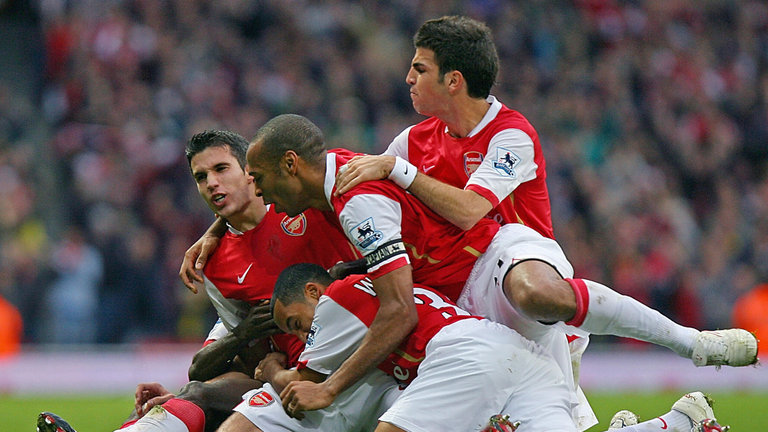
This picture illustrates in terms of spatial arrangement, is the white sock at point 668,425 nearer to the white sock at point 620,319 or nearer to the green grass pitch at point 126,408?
the white sock at point 620,319

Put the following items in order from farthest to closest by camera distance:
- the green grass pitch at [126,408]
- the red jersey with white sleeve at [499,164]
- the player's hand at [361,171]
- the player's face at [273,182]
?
the green grass pitch at [126,408] → the red jersey with white sleeve at [499,164] → the player's face at [273,182] → the player's hand at [361,171]

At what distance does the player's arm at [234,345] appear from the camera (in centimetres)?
621

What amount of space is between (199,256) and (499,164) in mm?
1879

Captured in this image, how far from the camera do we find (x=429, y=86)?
20.5 ft

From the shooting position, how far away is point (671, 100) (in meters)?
17.8

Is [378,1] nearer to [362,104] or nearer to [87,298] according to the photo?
[362,104]

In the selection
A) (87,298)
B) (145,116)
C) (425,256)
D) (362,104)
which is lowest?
(425,256)

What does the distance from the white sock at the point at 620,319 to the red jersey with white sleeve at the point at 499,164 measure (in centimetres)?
75

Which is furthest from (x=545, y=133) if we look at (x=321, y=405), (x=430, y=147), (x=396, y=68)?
(x=321, y=405)

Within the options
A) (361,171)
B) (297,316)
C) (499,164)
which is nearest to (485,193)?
(499,164)

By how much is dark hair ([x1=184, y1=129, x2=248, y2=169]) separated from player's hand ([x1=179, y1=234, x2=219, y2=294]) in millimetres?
490

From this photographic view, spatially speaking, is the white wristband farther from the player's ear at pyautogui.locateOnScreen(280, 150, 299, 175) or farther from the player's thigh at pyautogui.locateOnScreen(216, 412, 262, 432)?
the player's thigh at pyautogui.locateOnScreen(216, 412, 262, 432)

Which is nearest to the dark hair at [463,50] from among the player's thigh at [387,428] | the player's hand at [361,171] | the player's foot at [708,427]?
the player's hand at [361,171]

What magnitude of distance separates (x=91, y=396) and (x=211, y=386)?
6678mm
